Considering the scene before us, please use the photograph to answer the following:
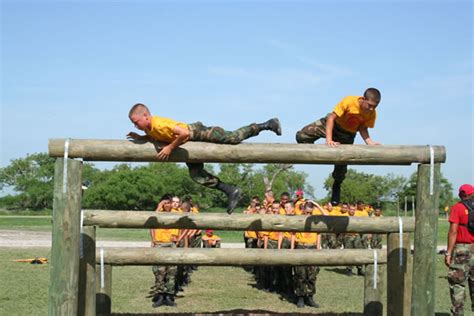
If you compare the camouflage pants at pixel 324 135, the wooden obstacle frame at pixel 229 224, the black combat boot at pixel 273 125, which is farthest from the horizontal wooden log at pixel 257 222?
the black combat boot at pixel 273 125

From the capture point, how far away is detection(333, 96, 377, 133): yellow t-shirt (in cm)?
731

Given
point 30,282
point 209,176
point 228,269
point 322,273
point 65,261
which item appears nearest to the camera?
point 65,261

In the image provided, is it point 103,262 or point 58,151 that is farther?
point 103,262

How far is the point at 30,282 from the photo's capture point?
16.4m

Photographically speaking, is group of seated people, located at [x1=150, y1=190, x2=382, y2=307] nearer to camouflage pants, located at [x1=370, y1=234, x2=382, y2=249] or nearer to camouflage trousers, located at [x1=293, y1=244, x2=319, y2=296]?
camouflage trousers, located at [x1=293, y1=244, x2=319, y2=296]

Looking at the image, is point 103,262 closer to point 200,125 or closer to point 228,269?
point 200,125

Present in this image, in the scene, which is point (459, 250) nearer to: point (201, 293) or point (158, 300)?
point (158, 300)

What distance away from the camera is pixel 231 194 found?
7102 millimetres

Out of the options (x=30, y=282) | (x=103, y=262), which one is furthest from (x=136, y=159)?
(x=30, y=282)

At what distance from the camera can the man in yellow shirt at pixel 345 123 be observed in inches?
281

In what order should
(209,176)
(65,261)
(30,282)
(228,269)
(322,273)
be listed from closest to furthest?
(65,261), (209,176), (30,282), (322,273), (228,269)

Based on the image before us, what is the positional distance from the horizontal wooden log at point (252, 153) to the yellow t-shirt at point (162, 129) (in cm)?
9

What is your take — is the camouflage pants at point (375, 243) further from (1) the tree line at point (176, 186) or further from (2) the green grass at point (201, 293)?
(1) the tree line at point (176, 186)

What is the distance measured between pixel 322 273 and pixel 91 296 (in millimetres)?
14343
